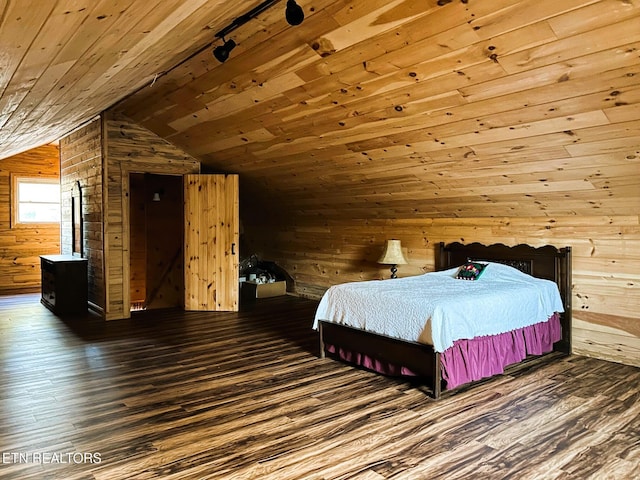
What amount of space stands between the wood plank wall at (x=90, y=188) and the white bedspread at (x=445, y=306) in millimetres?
3547

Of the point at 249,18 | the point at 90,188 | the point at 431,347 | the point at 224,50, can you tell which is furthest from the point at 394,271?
the point at 90,188

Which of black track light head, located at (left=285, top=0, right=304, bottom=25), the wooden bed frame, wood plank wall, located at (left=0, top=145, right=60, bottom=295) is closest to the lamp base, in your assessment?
the wooden bed frame

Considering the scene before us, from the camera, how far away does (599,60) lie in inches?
108

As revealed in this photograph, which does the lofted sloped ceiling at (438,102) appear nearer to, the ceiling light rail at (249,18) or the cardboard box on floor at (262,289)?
the ceiling light rail at (249,18)

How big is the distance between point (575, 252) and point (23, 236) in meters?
8.84

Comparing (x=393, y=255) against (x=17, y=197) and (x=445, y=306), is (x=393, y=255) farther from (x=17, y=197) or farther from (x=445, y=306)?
(x=17, y=197)

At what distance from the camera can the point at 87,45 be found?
249cm

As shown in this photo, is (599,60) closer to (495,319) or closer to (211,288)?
(495,319)

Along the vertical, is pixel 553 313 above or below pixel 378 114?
below

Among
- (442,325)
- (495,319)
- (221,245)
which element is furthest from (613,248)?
(221,245)

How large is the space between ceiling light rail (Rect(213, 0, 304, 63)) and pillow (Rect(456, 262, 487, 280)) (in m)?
2.97

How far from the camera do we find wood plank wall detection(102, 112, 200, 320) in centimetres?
605

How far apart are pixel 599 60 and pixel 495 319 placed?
1975mm

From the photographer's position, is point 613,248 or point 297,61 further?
point 613,248
